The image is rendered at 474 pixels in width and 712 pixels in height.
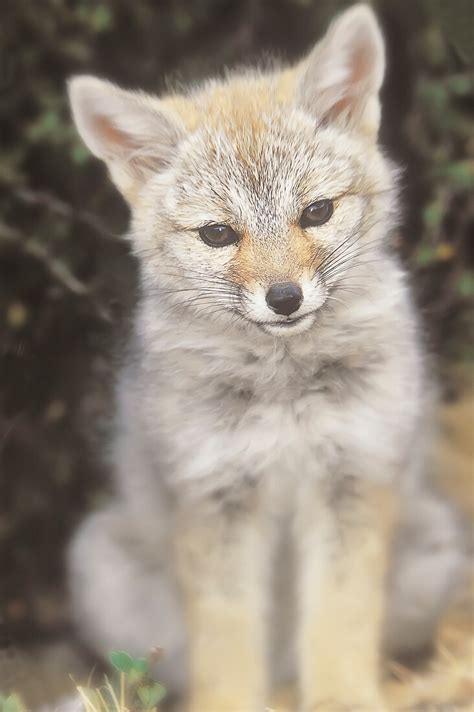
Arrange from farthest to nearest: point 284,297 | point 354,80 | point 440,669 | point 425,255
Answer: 1. point 425,255
2. point 440,669
3. point 354,80
4. point 284,297

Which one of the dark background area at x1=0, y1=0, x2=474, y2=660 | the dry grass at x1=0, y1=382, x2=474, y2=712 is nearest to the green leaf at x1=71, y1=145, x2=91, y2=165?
the dark background area at x1=0, y1=0, x2=474, y2=660

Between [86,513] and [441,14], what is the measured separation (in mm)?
888

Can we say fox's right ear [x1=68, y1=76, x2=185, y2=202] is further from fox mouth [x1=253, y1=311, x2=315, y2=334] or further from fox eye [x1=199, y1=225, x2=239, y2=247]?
fox mouth [x1=253, y1=311, x2=315, y2=334]

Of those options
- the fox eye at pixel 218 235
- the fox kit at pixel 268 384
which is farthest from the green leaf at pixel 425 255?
the fox eye at pixel 218 235

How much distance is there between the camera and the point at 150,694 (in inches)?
44.6

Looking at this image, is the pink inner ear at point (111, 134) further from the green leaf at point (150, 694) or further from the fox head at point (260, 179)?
the green leaf at point (150, 694)

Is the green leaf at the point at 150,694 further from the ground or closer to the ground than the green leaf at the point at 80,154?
closer to the ground

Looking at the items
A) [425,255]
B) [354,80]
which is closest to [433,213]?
[425,255]

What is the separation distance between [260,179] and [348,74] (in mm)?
182

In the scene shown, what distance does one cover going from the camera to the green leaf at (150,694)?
3.71 feet

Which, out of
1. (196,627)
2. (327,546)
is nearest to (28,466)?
(196,627)

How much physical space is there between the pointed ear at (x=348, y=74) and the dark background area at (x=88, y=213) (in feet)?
0.41

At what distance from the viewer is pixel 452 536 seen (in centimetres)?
136

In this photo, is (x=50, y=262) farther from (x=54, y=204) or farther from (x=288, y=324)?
(x=288, y=324)
